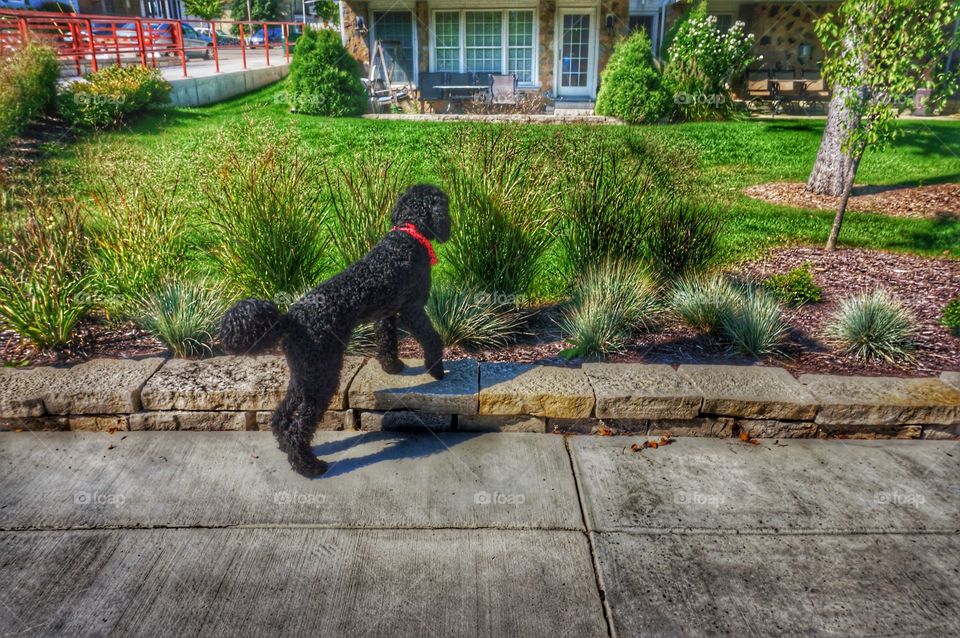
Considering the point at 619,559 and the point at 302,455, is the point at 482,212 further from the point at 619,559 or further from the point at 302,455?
the point at 619,559

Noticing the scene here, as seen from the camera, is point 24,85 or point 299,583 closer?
point 299,583

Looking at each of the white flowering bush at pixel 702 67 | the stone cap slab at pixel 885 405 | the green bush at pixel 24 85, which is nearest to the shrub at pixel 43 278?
the stone cap slab at pixel 885 405

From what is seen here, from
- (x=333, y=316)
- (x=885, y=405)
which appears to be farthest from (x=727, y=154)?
(x=333, y=316)

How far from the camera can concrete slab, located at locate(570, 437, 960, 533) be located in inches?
113

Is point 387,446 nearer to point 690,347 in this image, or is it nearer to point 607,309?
point 607,309

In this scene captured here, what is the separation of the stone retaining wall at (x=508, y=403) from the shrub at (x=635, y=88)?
36.6ft

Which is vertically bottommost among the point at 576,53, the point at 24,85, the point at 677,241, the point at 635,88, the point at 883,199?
the point at 883,199

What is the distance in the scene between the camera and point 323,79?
14.5 m

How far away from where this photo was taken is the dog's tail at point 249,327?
2623 mm

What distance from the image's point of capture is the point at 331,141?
11.4 m

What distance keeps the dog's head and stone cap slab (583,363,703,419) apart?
1268mm

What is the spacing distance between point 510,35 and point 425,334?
16.2 m

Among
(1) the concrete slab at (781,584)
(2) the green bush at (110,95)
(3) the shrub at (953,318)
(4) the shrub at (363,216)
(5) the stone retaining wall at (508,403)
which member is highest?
(2) the green bush at (110,95)

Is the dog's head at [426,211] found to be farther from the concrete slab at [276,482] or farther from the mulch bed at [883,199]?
the mulch bed at [883,199]
